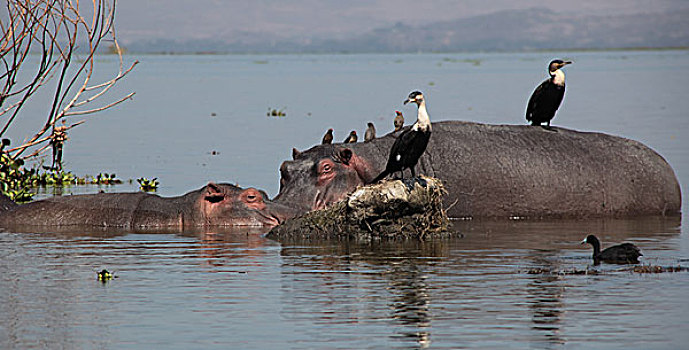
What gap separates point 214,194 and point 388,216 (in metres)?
2.59

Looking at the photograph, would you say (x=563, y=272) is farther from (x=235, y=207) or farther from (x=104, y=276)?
(x=235, y=207)

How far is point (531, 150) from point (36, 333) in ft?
33.3

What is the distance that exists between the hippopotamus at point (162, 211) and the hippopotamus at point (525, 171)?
2.75 feet

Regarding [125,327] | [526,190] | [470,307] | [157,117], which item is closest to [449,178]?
[526,190]

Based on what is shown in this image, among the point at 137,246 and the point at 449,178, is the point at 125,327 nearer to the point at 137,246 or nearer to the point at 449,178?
the point at 137,246

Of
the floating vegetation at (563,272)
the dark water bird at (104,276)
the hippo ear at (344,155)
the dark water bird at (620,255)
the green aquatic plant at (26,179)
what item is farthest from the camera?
the green aquatic plant at (26,179)

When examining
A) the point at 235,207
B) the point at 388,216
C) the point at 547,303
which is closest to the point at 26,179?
the point at 235,207

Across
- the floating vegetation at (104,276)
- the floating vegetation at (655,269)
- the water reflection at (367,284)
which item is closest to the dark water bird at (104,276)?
the floating vegetation at (104,276)

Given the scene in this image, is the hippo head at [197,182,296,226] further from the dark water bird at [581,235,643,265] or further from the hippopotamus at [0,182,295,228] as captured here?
the dark water bird at [581,235,643,265]

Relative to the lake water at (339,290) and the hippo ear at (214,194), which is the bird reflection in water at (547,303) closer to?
the lake water at (339,290)

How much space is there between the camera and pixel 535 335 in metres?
9.96

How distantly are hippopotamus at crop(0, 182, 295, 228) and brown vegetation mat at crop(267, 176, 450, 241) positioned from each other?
42.0 inches

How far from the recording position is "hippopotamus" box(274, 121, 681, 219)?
18.2 metres

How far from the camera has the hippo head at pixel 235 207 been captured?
1686 centimetres
